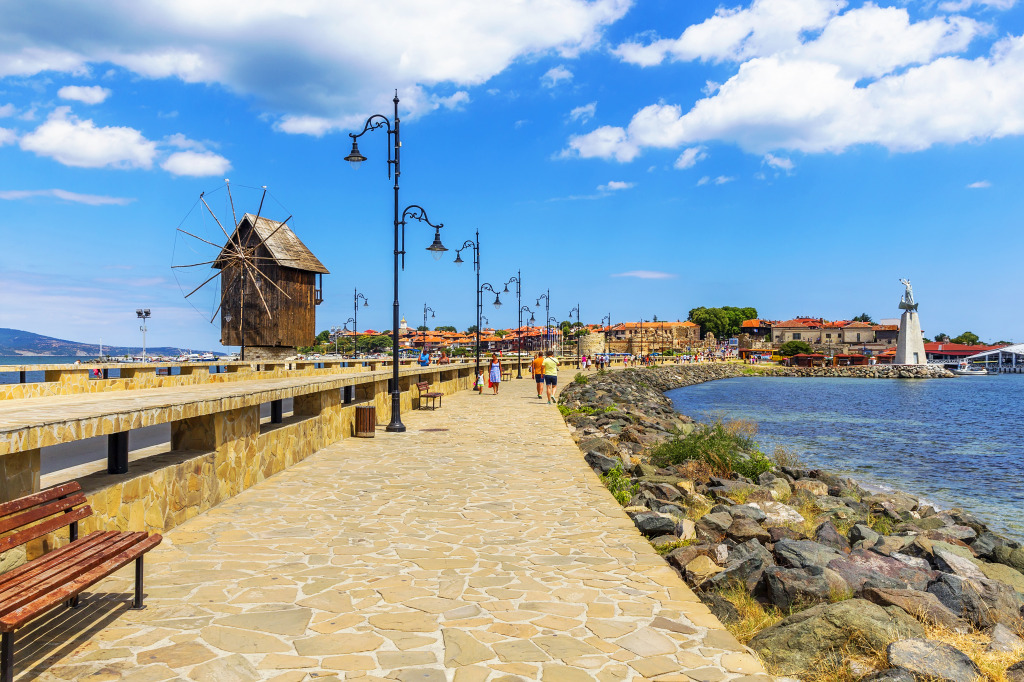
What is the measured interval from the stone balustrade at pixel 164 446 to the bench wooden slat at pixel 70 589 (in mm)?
953

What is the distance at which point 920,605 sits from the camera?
17.0 ft

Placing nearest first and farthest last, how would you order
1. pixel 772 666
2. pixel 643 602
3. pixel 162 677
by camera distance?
pixel 162 677 → pixel 772 666 → pixel 643 602

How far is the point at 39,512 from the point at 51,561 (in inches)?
13.0

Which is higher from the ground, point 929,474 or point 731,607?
point 731,607

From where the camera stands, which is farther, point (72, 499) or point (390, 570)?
point (390, 570)

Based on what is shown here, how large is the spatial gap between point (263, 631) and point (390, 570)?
136 cm

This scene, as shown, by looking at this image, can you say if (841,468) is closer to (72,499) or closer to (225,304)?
(72,499)

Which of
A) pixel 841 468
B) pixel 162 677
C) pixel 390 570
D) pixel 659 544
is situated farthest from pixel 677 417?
pixel 162 677

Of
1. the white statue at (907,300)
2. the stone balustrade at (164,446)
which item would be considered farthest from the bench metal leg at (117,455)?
the white statue at (907,300)

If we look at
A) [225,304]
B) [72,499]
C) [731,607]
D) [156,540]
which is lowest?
[731,607]

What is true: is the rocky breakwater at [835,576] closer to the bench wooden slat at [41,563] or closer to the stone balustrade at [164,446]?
the bench wooden slat at [41,563]

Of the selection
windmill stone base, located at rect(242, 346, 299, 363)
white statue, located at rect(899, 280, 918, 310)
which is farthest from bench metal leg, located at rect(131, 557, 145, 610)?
white statue, located at rect(899, 280, 918, 310)

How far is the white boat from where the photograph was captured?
128 m

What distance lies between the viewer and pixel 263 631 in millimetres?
4293
